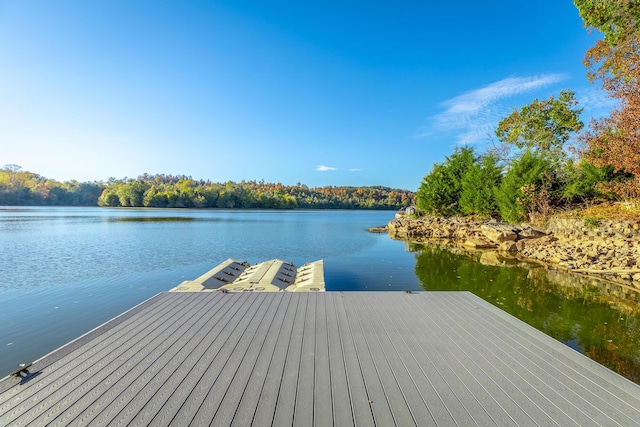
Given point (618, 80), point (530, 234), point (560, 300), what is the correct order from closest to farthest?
point (560, 300) < point (618, 80) < point (530, 234)

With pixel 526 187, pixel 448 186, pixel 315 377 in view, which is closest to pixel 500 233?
pixel 526 187

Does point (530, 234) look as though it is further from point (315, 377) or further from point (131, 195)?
point (131, 195)

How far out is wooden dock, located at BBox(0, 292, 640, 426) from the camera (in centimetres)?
231

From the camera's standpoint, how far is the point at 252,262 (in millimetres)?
13945

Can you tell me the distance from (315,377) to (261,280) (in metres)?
6.09

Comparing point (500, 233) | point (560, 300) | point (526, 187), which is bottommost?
point (560, 300)

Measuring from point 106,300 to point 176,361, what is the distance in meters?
6.53

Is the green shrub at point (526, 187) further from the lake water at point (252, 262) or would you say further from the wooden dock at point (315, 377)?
the wooden dock at point (315, 377)

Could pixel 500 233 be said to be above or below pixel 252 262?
above

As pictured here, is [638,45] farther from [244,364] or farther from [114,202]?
[114,202]

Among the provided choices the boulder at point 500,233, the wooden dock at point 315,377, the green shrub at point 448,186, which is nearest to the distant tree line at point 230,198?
the green shrub at point 448,186

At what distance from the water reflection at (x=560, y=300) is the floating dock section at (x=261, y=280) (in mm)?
3945

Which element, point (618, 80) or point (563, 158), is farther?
point (563, 158)

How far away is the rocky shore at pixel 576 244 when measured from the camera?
10.8 meters
